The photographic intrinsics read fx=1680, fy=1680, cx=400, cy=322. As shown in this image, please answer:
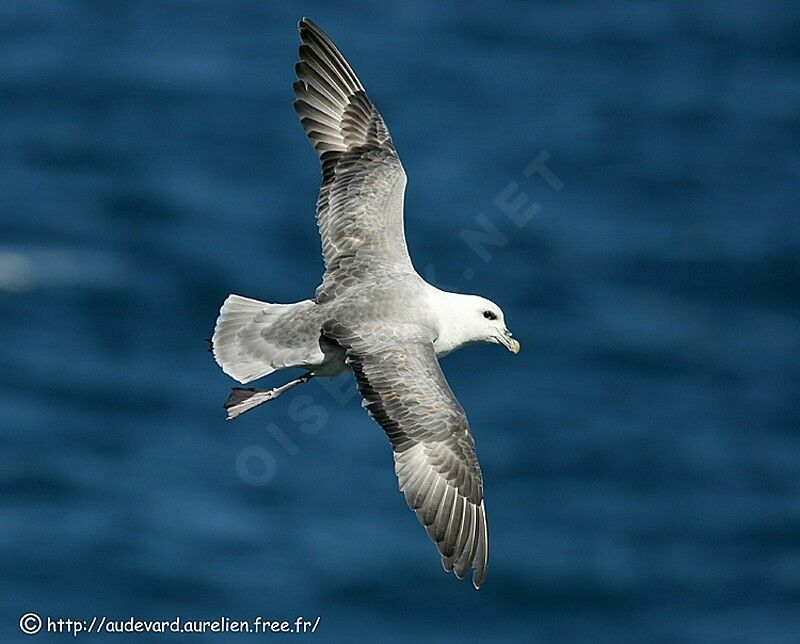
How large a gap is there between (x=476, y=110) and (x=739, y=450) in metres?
9.56

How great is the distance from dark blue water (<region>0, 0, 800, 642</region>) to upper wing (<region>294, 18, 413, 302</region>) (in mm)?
10964

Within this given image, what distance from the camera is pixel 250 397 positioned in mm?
9586

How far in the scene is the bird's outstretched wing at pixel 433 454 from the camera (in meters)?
8.63

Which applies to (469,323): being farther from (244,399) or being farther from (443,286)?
(443,286)

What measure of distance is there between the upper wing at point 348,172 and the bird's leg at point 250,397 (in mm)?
496

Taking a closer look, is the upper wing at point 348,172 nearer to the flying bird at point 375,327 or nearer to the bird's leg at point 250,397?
the flying bird at point 375,327

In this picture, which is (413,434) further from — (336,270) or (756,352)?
(756,352)
